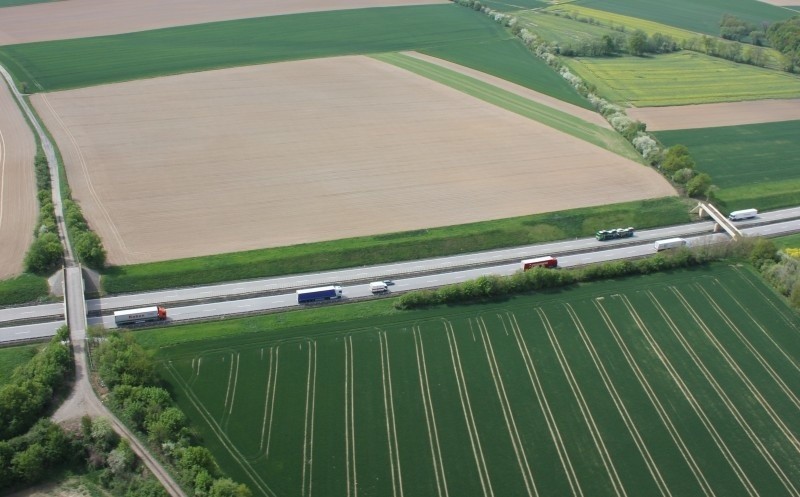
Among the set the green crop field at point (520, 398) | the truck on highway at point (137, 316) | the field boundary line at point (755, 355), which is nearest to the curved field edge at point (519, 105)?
the field boundary line at point (755, 355)

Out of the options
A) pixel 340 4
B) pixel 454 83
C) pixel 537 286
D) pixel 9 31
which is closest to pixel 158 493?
pixel 537 286

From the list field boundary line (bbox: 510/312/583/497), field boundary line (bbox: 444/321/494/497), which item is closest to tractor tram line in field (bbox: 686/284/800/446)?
field boundary line (bbox: 510/312/583/497)

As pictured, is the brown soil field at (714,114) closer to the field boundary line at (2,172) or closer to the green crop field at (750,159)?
the green crop field at (750,159)

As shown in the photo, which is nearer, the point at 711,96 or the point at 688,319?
the point at 688,319

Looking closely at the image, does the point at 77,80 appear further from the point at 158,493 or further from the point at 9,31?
the point at 158,493

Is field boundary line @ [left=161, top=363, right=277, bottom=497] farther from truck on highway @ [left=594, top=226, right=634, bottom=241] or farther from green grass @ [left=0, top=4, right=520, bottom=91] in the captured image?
green grass @ [left=0, top=4, right=520, bottom=91]
